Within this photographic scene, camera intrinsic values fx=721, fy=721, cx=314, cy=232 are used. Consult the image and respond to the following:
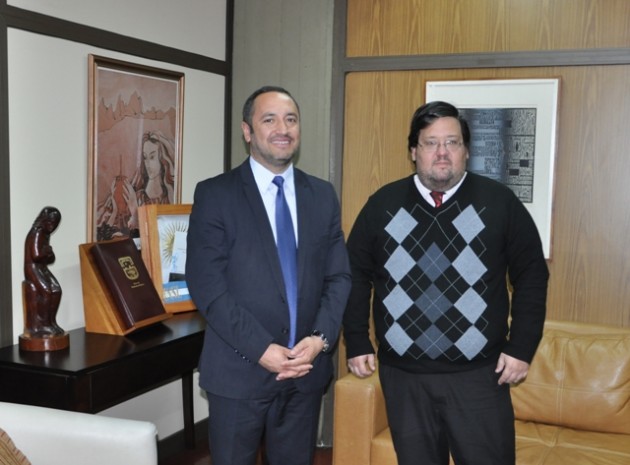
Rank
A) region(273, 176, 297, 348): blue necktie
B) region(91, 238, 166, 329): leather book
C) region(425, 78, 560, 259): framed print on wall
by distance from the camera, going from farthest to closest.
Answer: region(425, 78, 560, 259): framed print on wall < region(91, 238, 166, 329): leather book < region(273, 176, 297, 348): blue necktie

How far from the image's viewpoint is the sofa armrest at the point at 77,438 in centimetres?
201

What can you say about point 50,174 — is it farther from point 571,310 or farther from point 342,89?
point 571,310

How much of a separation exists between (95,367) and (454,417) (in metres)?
Result: 1.17

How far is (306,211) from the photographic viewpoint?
7.17 ft

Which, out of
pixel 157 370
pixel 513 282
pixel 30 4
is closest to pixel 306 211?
pixel 513 282

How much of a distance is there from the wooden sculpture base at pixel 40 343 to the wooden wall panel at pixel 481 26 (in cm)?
188

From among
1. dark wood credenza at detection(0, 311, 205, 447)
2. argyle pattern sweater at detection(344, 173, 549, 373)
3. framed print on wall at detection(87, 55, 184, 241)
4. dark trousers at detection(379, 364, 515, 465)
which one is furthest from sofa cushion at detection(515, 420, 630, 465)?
framed print on wall at detection(87, 55, 184, 241)

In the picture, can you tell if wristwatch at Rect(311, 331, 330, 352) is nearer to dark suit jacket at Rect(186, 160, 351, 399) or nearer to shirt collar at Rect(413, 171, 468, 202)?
dark suit jacket at Rect(186, 160, 351, 399)

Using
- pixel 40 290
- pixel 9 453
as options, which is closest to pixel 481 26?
pixel 40 290

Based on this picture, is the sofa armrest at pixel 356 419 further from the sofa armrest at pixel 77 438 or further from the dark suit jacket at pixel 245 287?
the sofa armrest at pixel 77 438

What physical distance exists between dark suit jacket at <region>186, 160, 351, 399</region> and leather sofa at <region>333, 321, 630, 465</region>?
25.7 inches

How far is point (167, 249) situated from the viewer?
3.20m

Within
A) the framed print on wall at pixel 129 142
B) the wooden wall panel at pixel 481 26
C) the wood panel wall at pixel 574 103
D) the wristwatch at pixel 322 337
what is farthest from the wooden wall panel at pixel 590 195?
the wristwatch at pixel 322 337

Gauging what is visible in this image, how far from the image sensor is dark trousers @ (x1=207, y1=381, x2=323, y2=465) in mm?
2082
